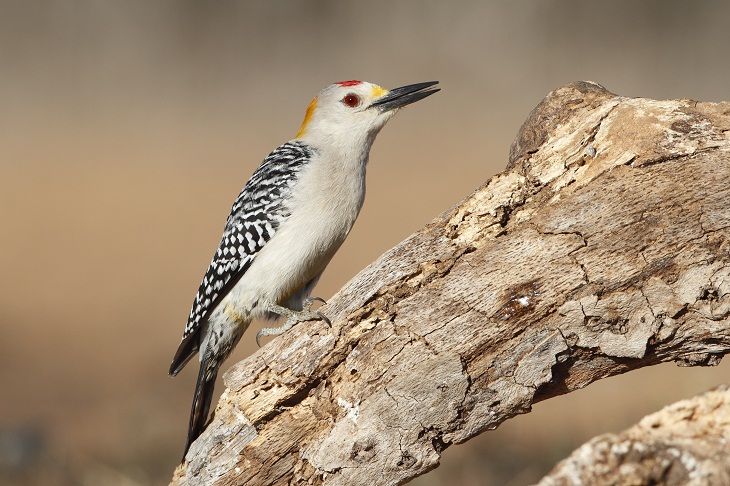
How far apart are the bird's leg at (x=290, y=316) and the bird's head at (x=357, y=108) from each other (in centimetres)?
109

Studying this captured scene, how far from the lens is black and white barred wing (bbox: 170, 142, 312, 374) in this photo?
17.9 feet

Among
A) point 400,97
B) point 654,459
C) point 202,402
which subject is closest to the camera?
point 654,459

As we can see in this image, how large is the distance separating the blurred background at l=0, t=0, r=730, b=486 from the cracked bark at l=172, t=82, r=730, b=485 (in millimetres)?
6880

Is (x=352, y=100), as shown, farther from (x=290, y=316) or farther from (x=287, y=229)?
(x=290, y=316)

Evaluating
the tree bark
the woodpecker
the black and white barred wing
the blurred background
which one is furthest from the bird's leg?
the blurred background

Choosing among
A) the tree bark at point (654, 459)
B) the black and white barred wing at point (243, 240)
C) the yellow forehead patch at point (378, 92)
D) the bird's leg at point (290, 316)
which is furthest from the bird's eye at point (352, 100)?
the tree bark at point (654, 459)

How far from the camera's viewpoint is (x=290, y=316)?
5.09m

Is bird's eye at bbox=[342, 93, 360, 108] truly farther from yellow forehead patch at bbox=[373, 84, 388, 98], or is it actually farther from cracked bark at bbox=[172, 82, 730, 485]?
cracked bark at bbox=[172, 82, 730, 485]

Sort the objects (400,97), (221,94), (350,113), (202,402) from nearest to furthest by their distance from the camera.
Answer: (202,402), (400,97), (350,113), (221,94)

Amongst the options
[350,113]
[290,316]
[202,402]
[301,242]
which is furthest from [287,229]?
[202,402]

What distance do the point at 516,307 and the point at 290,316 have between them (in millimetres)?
1654

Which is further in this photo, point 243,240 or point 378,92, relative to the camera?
point 378,92

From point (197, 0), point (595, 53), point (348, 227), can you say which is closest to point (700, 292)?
point (348, 227)

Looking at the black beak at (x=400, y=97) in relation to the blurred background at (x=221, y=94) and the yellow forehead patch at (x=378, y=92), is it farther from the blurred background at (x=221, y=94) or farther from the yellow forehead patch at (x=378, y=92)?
the blurred background at (x=221, y=94)
